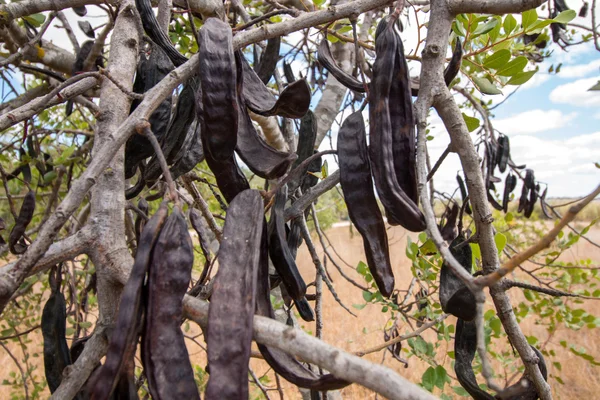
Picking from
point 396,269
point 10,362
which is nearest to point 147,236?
point 10,362

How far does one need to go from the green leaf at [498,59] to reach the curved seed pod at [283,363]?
83cm

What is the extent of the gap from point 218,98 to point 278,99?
0.46 ft

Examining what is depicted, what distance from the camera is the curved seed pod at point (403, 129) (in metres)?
0.84

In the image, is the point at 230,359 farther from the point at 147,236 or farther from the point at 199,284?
the point at 199,284

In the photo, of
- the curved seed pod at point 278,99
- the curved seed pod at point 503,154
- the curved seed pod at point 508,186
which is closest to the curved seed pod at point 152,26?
the curved seed pod at point 278,99

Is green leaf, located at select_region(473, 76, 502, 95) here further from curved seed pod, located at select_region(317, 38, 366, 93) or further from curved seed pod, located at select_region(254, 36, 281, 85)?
curved seed pod, located at select_region(254, 36, 281, 85)

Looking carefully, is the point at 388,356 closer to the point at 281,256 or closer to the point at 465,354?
the point at 465,354

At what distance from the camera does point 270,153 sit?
89 cm

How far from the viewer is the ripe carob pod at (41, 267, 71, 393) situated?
1.06 m

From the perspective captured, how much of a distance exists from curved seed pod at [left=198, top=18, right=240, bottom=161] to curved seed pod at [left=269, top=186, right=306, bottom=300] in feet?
0.55

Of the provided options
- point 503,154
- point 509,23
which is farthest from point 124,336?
point 503,154

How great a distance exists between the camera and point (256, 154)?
889 millimetres

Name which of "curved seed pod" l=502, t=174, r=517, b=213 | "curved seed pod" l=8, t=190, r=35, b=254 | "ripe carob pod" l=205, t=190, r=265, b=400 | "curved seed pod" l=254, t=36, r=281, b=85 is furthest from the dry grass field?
"ripe carob pod" l=205, t=190, r=265, b=400

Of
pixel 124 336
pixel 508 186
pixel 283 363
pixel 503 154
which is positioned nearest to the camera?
pixel 124 336
